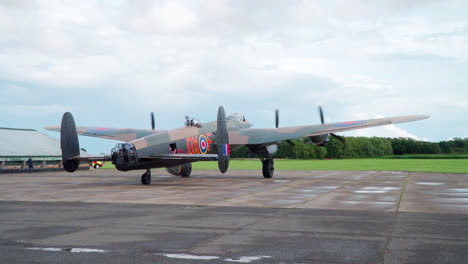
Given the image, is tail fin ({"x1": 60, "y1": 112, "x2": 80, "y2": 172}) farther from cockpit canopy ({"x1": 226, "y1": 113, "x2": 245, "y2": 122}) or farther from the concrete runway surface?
cockpit canopy ({"x1": 226, "y1": 113, "x2": 245, "y2": 122})

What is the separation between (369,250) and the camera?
771 cm

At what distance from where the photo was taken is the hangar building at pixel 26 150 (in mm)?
47031

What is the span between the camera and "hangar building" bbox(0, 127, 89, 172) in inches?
1852

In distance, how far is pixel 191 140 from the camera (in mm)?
26344

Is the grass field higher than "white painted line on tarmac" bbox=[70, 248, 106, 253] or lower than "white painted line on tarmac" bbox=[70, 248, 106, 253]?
lower

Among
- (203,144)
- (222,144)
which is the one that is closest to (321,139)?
(203,144)

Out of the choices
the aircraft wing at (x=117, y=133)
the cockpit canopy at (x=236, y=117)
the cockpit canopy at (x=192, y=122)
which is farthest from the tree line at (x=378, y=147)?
the cockpit canopy at (x=192, y=122)

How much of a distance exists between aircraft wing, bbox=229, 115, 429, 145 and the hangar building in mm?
29448

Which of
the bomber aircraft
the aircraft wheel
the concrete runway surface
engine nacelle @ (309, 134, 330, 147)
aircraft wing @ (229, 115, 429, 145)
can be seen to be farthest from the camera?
the aircraft wheel

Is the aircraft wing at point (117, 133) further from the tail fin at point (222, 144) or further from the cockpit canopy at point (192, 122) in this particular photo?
the tail fin at point (222, 144)

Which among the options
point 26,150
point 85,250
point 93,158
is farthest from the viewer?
point 26,150

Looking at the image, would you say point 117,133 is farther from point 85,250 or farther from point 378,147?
point 378,147

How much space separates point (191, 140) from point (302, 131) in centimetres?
832

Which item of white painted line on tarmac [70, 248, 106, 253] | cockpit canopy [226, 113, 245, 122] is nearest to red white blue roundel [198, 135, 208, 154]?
cockpit canopy [226, 113, 245, 122]
